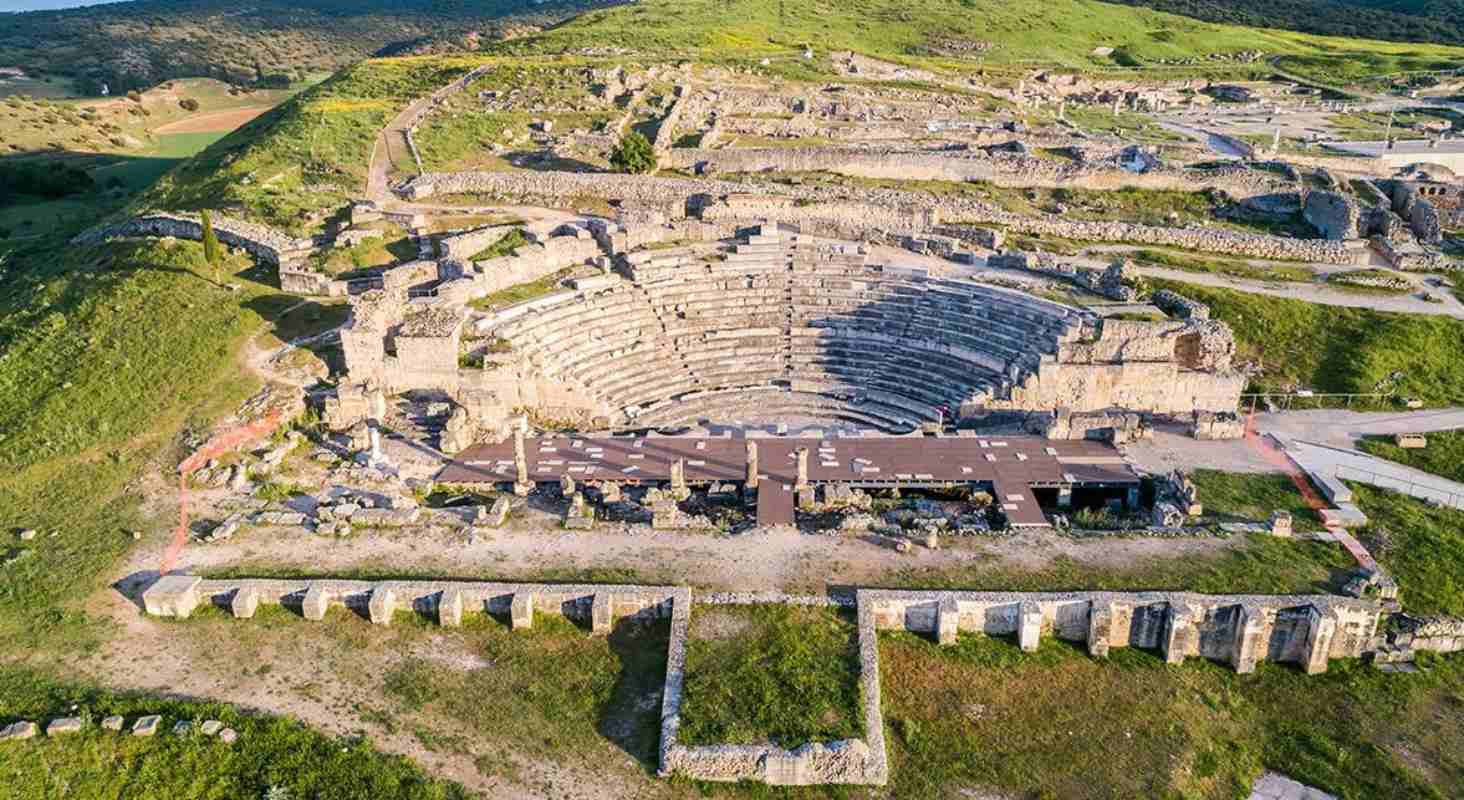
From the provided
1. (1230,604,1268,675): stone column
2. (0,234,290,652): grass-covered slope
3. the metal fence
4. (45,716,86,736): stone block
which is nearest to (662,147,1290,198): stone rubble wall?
(0,234,290,652): grass-covered slope

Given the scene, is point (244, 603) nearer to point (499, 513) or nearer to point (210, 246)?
point (499, 513)

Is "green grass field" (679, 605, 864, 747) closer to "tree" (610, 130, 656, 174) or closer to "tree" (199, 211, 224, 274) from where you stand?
"tree" (199, 211, 224, 274)

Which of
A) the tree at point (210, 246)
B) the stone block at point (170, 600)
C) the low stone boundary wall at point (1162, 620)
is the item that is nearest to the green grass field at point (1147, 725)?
the low stone boundary wall at point (1162, 620)

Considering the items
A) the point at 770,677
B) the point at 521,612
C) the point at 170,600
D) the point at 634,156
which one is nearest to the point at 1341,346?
the point at 770,677

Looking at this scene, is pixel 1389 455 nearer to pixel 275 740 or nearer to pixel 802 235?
pixel 802 235

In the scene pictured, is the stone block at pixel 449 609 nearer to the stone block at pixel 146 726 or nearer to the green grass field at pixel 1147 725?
the stone block at pixel 146 726
